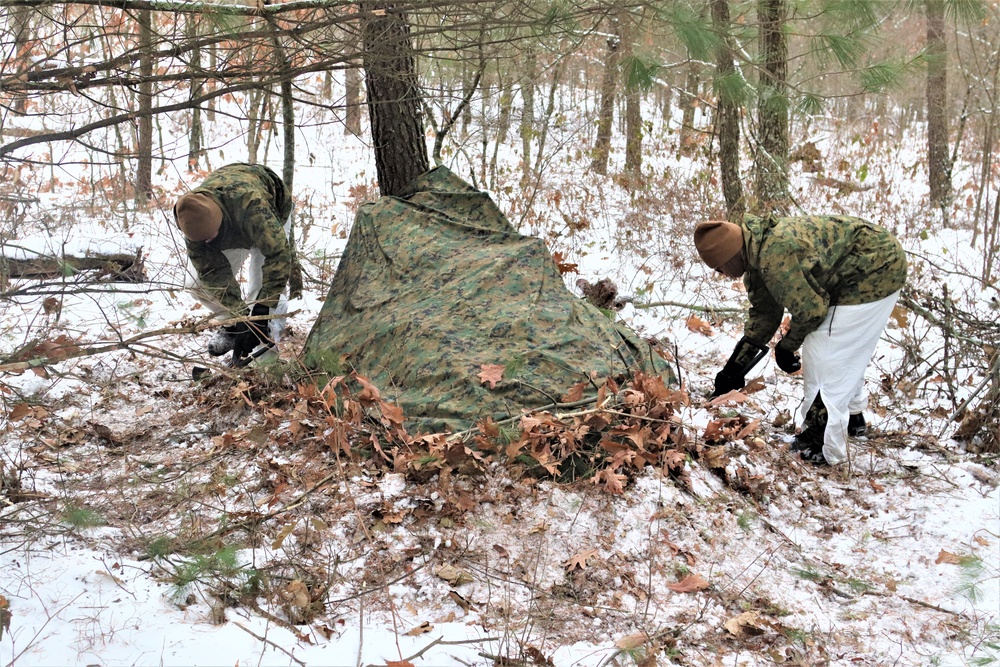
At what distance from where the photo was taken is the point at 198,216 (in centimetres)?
475

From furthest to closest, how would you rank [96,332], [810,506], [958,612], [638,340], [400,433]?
1. [96,332]
2. [638,340]
3. [810,506]
4. [400,433]
5. [958,612]

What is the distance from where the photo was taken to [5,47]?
9.61 feet

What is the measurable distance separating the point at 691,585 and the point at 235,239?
375cm

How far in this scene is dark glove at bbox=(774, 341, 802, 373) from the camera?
438cm

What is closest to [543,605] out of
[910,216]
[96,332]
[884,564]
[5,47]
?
[884,564]

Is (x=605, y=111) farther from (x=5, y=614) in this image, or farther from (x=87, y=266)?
(x=5, y=614)

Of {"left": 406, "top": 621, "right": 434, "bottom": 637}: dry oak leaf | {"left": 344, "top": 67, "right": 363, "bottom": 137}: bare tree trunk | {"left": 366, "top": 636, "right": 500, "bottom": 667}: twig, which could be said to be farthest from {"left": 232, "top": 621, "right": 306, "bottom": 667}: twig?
{"left": 344, "top": 67, "right": 363, "bottom": 137}: bare tree trunk

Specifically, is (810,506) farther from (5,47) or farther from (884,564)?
(5,47)

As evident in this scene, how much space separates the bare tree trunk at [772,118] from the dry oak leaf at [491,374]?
405cm

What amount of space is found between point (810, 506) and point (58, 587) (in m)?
3.38

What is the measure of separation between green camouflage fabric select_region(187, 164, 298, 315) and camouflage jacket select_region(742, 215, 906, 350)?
2.92 meters

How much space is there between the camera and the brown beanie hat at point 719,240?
13.2 ft

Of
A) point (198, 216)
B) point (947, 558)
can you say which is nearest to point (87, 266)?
point (198, 216)

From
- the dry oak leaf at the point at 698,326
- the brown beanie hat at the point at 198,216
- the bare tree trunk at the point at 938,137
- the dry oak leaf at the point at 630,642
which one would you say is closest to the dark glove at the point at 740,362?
the dry oak leaf at the point at 698,326
